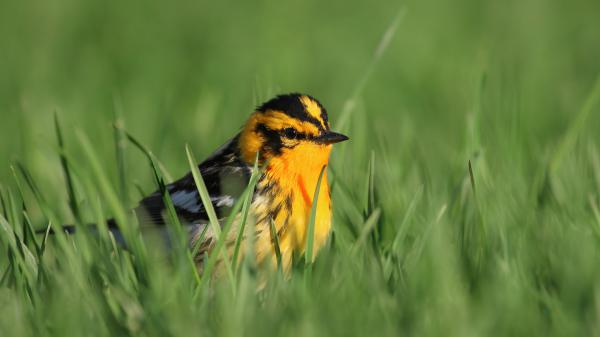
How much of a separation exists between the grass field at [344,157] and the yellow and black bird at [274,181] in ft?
0.53

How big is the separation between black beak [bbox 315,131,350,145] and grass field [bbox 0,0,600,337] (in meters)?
0.21

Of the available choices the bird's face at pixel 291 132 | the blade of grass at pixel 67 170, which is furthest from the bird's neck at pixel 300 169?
the blade of grass at pixel 67 170

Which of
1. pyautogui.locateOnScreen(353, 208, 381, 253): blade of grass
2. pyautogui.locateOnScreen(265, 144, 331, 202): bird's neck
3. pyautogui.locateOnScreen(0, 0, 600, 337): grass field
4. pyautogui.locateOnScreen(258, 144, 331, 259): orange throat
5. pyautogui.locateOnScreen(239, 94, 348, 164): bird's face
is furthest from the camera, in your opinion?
pyautogui.locateOnScreen(239, 94, 348, 164): bird's face

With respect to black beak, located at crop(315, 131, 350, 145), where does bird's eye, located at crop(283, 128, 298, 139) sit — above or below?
above

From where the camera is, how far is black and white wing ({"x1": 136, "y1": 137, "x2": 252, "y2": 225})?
174 inches

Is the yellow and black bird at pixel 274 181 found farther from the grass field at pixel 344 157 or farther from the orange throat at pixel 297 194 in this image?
the grass field at pixel 344 157

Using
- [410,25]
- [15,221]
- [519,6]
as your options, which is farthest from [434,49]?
[15,221]

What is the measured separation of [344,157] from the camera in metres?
5.10

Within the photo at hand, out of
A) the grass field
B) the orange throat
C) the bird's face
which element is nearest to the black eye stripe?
the bird's face

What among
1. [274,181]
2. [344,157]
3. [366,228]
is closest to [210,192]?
[274,181]

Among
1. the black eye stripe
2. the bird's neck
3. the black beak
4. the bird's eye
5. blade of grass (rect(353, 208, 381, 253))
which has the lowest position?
blade of grass (rect(353, 208, 381, 253))

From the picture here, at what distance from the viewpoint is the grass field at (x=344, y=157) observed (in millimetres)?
3273

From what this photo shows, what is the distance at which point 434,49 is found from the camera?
8.18 meters

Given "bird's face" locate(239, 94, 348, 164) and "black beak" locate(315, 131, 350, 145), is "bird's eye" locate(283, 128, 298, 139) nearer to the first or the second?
"bird's face" locate(239, 94, 348, 164)
